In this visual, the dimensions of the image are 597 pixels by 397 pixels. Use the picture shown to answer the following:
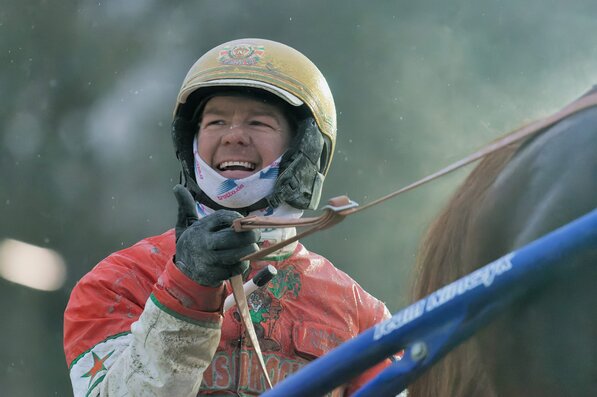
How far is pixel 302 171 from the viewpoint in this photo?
2891 millimetres

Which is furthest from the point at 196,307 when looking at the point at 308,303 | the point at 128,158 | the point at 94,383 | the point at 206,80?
the point at 128,158

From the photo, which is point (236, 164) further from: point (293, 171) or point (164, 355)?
point (164, 355)

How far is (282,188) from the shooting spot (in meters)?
2.84

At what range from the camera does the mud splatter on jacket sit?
225 centimetres

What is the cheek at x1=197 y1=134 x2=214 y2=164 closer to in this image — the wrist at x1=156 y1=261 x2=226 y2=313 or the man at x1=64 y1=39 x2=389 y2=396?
the man at x1=64 y1=39 x2=389 y2=396

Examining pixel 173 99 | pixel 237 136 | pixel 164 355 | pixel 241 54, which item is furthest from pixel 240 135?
pixel 173 99

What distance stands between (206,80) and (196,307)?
90cm

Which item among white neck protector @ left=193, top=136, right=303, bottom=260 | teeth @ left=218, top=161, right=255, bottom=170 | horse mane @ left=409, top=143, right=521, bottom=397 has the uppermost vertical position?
horse mane @ left=409, top=143, right=521, bottom=397

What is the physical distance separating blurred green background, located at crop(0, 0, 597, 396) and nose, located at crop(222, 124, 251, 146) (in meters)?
4.06

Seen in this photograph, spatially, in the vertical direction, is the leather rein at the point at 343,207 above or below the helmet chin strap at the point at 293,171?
above

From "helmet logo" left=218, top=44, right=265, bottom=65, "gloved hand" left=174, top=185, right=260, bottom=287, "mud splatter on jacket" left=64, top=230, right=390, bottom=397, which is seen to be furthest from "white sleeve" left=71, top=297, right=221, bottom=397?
"helmet logo" left=218, top=44, right=265, bottom=65

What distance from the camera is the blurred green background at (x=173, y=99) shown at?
7293 mm

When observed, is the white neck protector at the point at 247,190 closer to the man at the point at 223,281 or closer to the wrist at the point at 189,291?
the man at the point at 223,281

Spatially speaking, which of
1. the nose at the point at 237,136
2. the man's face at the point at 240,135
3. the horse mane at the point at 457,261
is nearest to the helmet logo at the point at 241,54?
the man's face at the point at 240,135
